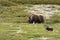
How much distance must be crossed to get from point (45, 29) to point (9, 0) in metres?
27.0

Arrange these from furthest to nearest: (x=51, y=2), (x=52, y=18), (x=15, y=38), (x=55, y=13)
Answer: (x=51, y=2)
(x=55, y=13)
(x=52, y=18)
(x=15, y=38)

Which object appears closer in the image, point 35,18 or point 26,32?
point 26,32

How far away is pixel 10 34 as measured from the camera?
23.1 metres

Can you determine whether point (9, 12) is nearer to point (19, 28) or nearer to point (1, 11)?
point (1, 11)

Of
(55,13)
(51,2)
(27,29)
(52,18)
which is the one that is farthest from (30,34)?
(51,2)

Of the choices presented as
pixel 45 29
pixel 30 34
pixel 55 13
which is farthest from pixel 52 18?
pixel 30 34

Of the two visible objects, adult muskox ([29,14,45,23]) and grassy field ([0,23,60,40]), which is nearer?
grassy field ([0,23,60,40])

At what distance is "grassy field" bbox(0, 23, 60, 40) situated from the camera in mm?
22531

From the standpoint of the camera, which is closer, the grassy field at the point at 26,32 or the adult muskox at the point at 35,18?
the grassy field at the point at 26,32

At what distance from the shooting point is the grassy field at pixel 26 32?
22531 millimetres

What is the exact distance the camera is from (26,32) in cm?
2405

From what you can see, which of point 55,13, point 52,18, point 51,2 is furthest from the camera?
point 51,2

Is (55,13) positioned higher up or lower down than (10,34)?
lower down

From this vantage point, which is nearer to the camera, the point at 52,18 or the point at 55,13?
the point at 52,18
